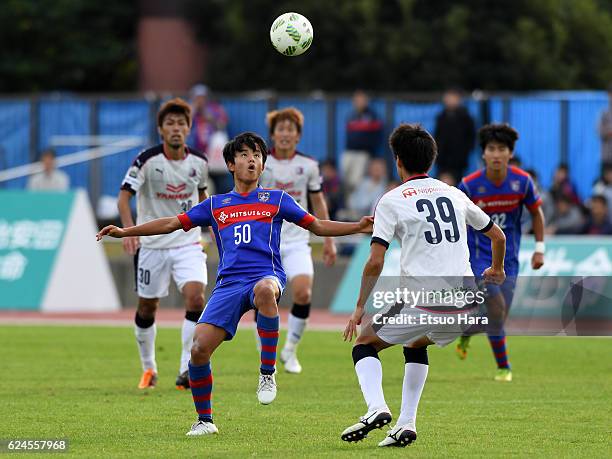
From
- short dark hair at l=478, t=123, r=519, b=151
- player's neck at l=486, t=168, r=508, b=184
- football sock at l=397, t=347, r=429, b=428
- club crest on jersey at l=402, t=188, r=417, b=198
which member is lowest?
football sock at l=397, t=347, r=429, b=428

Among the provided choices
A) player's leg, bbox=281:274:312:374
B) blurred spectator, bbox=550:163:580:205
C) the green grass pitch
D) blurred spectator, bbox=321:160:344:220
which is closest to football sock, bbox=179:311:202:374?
the green grass pitch

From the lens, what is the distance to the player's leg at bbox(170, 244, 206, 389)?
496 inches

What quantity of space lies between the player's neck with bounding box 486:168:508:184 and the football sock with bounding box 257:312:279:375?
425 cm

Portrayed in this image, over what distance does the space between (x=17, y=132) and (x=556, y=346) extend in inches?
507

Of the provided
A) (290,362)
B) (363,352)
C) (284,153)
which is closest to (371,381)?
(363,352)

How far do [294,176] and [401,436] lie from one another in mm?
5578

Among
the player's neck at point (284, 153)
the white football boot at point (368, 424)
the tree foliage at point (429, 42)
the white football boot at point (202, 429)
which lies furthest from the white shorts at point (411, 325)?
the tree foliage at point (429, 42)

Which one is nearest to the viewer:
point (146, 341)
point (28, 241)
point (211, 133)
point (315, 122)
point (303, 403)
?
point (303, 403)

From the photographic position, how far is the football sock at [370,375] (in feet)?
29.4

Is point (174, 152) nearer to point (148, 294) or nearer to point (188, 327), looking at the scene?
point (148, 294)

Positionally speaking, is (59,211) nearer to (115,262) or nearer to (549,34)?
(115,262)

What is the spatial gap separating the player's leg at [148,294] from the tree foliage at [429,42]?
20247mm

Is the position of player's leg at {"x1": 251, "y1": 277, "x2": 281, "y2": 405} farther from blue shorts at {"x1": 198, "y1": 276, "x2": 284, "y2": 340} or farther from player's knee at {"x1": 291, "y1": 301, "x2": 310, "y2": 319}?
player's knee at {"x1": 291, "y1": 301, "x2": 310, "y2": 319}

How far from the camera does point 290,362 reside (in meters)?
14.2
